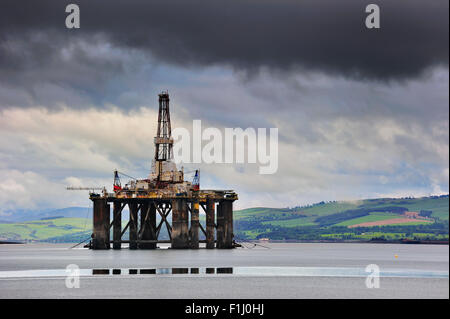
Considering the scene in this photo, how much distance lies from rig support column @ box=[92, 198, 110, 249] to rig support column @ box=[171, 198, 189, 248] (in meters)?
12.8

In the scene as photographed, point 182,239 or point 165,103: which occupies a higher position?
point 165,103

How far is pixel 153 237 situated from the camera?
134 m

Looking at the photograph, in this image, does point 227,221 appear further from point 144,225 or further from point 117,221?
point 117,221

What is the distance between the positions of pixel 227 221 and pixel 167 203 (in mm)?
13305

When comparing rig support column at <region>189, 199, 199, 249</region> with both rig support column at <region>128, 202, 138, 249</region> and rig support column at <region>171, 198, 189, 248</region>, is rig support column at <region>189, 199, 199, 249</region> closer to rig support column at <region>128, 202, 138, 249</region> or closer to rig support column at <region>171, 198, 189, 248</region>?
rig support column at <region>171, 198, 189, 248</region>

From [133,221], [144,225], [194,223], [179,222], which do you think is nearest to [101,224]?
[133,221]

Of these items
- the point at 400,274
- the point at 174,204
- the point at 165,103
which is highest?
the point at 165,103

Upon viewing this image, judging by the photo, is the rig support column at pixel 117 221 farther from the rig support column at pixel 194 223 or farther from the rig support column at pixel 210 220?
the rig support column at pixel 210 220

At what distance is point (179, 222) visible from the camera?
12075 cm

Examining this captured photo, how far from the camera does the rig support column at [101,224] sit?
407ft
